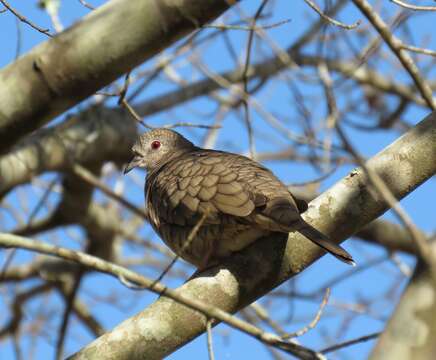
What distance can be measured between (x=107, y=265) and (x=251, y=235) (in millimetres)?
1536

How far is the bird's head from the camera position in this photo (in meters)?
A: 5.95

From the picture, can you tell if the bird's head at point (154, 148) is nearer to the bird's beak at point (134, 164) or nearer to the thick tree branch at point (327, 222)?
the bird's beak at point (134, 164)

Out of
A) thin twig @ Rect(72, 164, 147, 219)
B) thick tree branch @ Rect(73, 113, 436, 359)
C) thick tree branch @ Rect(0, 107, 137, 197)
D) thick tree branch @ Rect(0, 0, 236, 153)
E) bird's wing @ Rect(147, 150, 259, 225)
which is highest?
thick tree branch @ Rect(0, 107, 137, 197)

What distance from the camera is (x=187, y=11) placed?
2801mm

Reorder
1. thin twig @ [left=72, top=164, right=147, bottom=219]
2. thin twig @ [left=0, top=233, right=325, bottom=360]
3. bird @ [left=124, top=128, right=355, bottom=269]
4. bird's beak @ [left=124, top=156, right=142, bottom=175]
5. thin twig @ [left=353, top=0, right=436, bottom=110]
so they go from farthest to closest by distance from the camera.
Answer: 1. thin twig @ [left=72, top=164, right=147, bottom=219]
2. bird's beak @ [left=124, top=156, right=142, bottom=175]
3. bird @ [left=124, top=128, right=355, bottom=269]
4. thin twig @ [left=353, top=0, right=436, bottom=110]
5. thin twig @ [left=0, top=233, right=325, bottom=360]

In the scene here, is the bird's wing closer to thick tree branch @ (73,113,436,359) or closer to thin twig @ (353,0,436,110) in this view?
thick tree branch @ (73,113,436,359)

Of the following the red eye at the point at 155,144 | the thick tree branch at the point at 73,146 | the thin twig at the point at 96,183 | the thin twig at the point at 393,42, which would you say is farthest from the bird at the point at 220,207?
the thick tree branch at the point at 73,146

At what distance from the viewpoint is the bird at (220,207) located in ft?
12.4

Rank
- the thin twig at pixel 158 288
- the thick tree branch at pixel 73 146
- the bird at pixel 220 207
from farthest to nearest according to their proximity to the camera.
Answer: the thick tree branch at pixel 73 146 → the bird at pixel 220 207 → the thin twig at pixel 158 288

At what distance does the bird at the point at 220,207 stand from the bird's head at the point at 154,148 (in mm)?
996

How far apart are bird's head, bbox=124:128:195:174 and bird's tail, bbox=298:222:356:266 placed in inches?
99.4

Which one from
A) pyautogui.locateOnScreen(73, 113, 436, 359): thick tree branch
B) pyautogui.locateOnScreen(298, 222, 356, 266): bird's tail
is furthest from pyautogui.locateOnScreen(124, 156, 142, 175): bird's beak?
pyautogui.locateOnScreen(298, 222, 356, 266): bird's tail

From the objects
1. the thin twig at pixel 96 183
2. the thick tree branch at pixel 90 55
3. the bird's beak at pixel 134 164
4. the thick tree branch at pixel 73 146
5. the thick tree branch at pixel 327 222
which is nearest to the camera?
the thick tree branch at pixel 90 55

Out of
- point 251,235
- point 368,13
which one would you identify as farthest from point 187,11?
point 251,235
